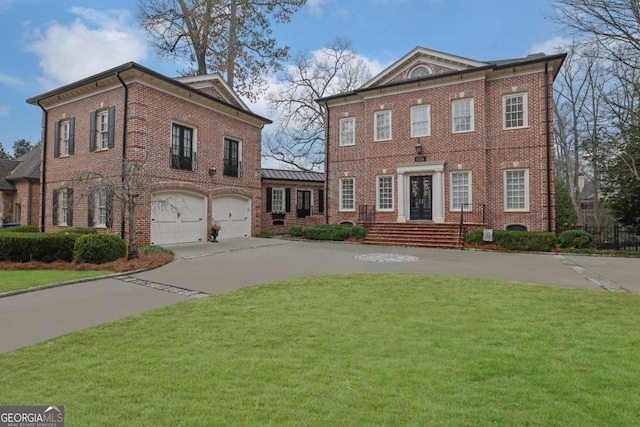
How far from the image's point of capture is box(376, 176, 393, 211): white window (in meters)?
18.1

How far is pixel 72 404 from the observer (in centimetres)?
264

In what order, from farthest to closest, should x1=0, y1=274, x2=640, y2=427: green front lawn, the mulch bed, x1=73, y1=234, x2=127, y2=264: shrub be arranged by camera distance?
1. x1=73, y1=234, x2=127, y2=264: shrub
2. the mulch bed
3. x1=0, y1=274, x2=640, y2=427: green front lawn

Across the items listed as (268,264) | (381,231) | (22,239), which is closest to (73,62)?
(22,239)

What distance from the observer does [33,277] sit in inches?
307

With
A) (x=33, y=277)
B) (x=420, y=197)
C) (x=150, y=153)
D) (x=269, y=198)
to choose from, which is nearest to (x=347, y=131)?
(x=420, y=197)

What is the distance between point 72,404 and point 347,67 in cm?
3137

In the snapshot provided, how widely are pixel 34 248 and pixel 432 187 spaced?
50.6 ft

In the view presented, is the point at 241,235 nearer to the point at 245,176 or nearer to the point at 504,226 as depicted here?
the point at 245,176

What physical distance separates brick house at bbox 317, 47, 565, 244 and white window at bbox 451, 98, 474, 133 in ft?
0.15

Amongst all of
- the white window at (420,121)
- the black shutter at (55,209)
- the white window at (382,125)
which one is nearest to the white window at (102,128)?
the black shutter at (55,209)

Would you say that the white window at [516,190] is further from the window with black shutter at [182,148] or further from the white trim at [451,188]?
the window with black shutter at [182,148]

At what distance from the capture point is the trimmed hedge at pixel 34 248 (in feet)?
31.2

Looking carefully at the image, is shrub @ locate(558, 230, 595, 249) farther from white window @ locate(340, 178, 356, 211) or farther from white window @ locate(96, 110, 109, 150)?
white window @ locate(96, 110, 109, 150)

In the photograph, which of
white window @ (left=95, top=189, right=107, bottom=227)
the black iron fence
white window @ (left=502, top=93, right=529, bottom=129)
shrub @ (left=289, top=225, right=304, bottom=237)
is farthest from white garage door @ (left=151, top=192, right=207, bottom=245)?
→ the black iron fence
